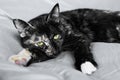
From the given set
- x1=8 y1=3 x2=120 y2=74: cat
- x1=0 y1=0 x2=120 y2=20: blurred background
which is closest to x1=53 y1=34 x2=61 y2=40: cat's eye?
x1=8 y1=3 x2=120 y2=74: cat

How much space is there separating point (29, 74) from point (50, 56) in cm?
45

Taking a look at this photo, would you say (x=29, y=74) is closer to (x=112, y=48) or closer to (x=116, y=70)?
(x=116, y=70)

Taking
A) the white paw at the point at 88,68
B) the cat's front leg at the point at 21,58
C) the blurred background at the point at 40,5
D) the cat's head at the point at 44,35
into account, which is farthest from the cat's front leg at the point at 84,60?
the blurred background at the point at 40,5

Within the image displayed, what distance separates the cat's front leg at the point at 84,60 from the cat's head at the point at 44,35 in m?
0.11

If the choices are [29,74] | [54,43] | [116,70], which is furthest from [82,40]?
[29,74]

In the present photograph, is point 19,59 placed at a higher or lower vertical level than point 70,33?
lower

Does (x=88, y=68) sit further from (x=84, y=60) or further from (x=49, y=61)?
(x=49, y=61)

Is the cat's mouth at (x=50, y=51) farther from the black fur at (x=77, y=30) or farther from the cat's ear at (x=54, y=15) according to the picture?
the cat's ear at (x=54, y=15)

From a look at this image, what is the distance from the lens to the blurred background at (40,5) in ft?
6.07

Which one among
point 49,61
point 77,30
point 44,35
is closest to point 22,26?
point 44,35

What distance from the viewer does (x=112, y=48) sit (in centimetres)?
152

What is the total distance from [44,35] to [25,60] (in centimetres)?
17

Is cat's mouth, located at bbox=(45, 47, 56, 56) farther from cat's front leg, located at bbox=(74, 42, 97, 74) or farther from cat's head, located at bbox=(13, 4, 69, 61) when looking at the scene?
cat's front leg, located at bbox=(74, 42, 97, 74)

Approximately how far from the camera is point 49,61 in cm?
148
